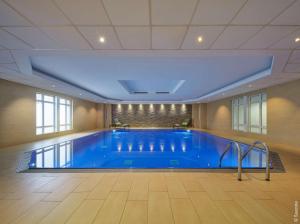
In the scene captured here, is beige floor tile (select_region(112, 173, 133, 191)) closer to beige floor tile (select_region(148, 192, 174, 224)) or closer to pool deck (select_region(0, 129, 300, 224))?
pool deck (select_region(0, 129, 300, 224))

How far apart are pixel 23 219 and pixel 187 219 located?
192cm

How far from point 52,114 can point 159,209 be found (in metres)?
9.93

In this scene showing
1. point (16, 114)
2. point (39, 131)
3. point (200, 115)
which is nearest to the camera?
point (16, 114)

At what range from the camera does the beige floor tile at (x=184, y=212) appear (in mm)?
1986

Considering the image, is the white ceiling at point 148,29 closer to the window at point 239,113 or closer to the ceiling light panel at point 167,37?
the ceiling light panel at point 167,37

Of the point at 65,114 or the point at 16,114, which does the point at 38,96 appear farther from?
the point at 65,114

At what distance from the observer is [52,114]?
1015cm

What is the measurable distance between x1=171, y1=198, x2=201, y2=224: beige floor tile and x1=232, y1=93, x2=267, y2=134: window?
8.52 meters

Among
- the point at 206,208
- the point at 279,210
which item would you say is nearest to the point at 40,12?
the point at 206,208

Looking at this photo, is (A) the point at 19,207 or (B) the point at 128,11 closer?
(A) the point at 19,207

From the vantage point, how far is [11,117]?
718 cm

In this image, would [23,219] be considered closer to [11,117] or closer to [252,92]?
[11,117]

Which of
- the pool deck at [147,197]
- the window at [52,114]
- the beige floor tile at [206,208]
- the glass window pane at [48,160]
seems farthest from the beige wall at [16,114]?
the beige floor tile at [206,208]

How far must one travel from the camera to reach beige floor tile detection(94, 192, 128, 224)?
6.55 ft
